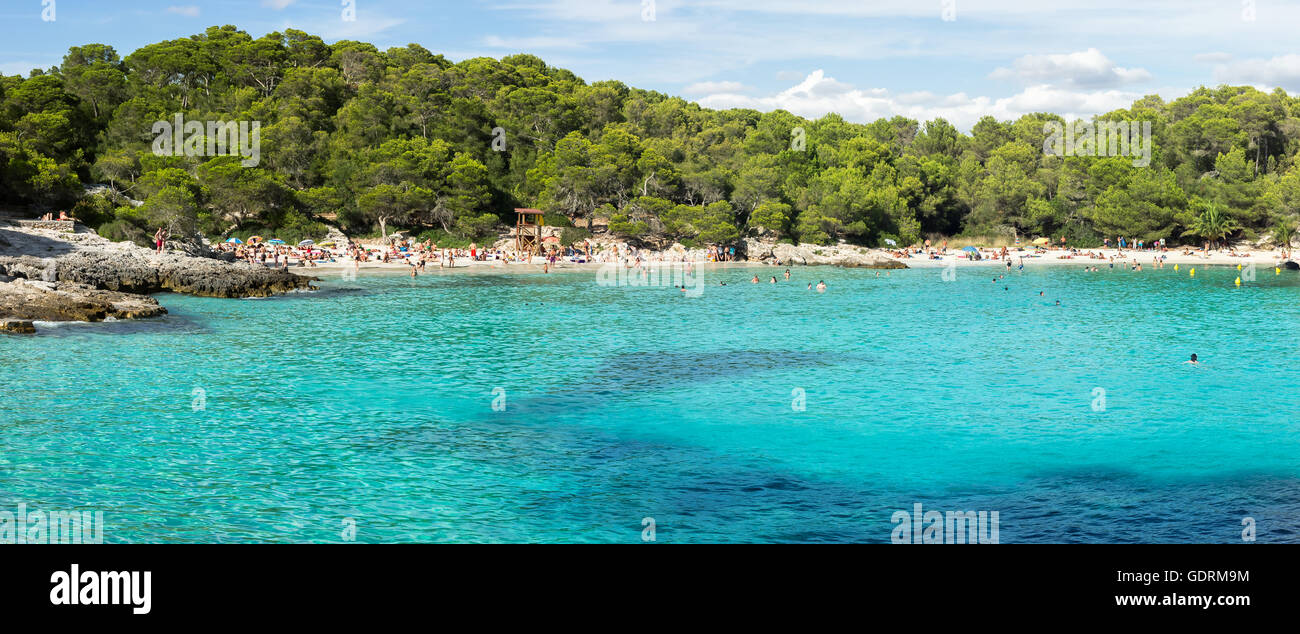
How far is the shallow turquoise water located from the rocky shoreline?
232 cm

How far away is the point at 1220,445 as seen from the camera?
841 inches

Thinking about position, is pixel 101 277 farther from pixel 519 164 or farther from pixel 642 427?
pixel 519 164

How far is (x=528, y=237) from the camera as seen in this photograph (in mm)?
86125

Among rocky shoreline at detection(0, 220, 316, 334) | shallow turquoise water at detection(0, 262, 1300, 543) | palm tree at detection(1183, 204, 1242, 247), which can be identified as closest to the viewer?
shallow turquoise water at detection(0, 262, 1300, 543)

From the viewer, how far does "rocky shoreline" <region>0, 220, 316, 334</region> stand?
38.7m

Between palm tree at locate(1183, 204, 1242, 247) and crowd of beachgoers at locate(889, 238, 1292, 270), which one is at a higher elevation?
palm tree at locate(1183, 204, 1242, 247)

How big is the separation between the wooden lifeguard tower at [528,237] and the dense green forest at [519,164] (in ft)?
10.7

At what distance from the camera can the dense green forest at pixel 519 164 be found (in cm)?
7900

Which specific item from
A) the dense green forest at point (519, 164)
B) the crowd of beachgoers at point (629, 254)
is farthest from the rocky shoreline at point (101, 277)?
the dense green forest at point (519, 164)

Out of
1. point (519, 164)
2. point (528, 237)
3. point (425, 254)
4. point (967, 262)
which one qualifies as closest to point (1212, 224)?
point (967, 262)

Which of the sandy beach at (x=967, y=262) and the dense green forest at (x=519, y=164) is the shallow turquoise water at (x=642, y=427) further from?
the dense green forest at (x=519, y=164)

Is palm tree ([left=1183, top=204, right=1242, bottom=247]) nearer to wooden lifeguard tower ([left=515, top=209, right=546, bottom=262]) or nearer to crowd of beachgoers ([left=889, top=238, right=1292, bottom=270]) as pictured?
crowd of beachgoers ([left=889, top=238, right=1292, bottom=270])

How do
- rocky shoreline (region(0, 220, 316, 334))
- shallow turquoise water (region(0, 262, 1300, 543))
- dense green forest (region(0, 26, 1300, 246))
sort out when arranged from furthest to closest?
dense green forest (region(0, 26, 1300, 246))
rocky shoreline (region(0, 220, 316, 334))
shallow turquoise water (region(0, 262, 1300, 543))

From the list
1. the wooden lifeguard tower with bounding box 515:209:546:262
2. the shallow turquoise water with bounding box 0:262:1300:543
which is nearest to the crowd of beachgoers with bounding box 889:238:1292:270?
the wooden lifeguard tower with bounding box 515:209:546:262
